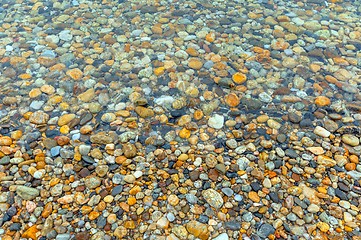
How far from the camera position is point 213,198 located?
299 cm

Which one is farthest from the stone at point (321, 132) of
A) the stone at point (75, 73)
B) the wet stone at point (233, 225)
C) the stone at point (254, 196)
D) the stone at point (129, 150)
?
the stone at point (75, 73)

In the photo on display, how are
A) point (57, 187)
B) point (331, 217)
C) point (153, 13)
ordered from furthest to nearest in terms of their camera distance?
point (153, 13) < point (57, 187) < point (331, 217)

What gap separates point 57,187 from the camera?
308 cm

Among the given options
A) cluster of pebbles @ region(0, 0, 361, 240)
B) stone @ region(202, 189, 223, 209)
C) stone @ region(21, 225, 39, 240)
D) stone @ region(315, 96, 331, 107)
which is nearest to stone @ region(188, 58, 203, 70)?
cluster of pebbles @ region(0, 0, 361, 240)

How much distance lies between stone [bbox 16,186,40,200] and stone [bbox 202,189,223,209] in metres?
1.39

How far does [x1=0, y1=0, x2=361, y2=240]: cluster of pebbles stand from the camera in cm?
290

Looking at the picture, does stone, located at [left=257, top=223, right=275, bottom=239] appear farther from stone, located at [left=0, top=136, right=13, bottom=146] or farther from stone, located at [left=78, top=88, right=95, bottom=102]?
stone, located at [left=0, top=136, right=13, bottom=146]

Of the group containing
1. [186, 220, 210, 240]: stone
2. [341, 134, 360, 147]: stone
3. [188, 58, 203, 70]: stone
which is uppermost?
[188, 58, 203, 70]: stone

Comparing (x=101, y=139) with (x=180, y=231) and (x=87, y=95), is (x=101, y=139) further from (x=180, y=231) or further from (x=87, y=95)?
(x=180, y=231)

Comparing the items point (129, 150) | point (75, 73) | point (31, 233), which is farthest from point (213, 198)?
point (75, 73)

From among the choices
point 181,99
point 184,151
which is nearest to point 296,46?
point 181,99

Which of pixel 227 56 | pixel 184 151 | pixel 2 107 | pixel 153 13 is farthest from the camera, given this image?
pixel 153 13

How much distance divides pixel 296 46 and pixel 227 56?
0.90 m

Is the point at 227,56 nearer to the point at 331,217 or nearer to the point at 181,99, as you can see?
the point at 181,99
